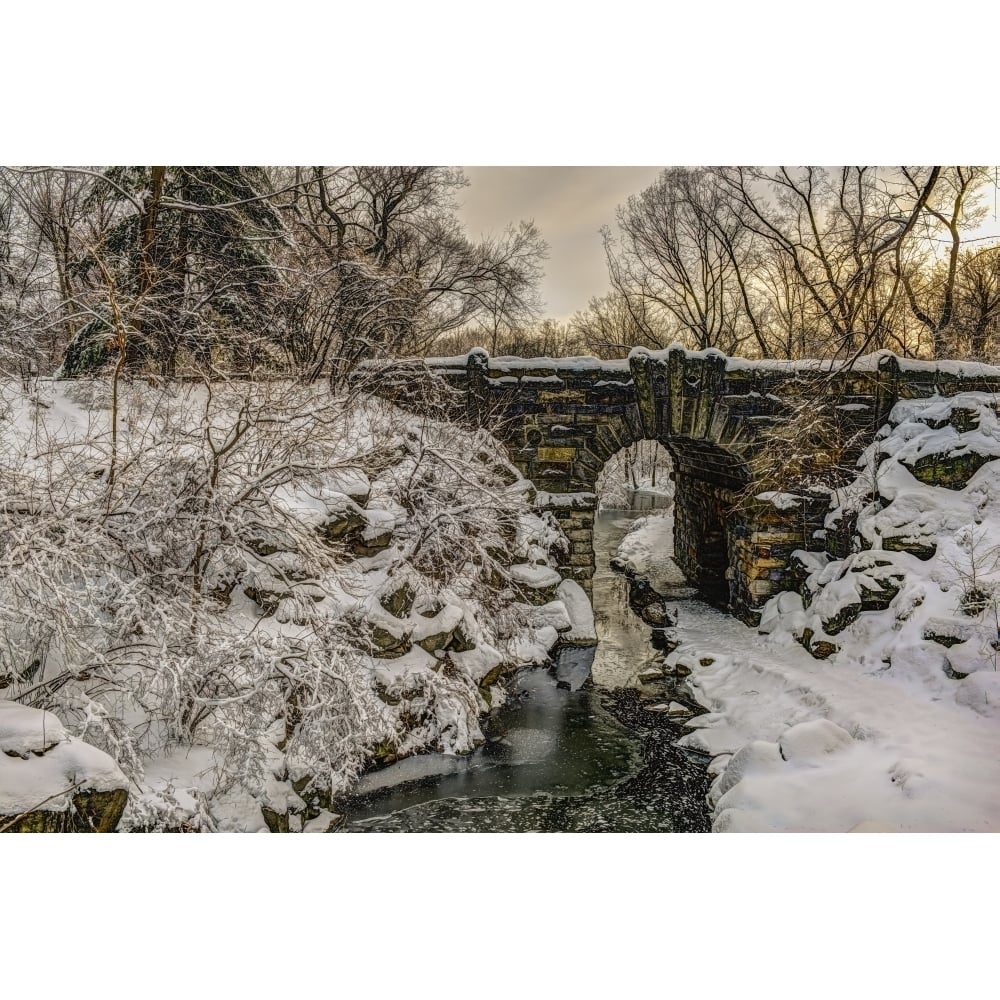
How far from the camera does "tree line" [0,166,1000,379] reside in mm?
3273

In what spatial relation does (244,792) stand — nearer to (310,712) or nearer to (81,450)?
(310,712)

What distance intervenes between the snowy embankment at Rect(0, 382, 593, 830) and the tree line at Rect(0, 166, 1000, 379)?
45 centimetres

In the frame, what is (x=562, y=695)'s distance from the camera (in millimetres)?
5434

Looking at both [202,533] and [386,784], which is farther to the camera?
[386,784]

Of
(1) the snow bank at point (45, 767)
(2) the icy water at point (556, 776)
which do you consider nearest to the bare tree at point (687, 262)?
(2) the icy water at point (556, 776)

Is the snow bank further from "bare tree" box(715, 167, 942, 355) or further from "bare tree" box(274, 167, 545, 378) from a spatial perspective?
"bare tree" box(715, 167, 942, 355)

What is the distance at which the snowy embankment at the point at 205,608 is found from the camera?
109 inches

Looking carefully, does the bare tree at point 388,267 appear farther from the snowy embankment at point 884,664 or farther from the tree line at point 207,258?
the snowy embankment at point 884,664

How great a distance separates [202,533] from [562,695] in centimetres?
346

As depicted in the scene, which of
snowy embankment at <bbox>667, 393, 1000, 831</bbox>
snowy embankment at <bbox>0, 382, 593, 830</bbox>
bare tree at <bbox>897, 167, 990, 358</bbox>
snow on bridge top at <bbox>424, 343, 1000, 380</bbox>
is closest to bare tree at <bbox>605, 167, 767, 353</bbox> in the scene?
snow on bridge top at <bbox>424, 343, 1000, 380</bbox>

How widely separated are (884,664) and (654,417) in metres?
3.30

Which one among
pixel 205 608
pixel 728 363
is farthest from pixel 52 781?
pixel 728 363

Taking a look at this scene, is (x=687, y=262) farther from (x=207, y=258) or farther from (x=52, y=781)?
(x=52, y=781)
